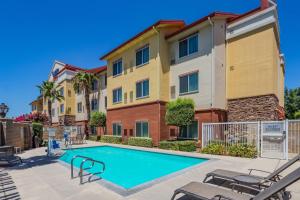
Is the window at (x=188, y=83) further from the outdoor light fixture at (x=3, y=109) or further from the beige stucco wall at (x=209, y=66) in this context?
the outdoor light fixture at (x=3, y=109)

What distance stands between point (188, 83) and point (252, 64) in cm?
536

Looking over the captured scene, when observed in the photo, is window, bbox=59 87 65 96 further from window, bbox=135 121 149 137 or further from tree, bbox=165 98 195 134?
tree, bbox=165 98 195 134

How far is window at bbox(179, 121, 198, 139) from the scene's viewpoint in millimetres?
18359

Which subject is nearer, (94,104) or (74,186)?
(74,186)

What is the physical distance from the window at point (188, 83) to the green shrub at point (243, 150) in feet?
21.0

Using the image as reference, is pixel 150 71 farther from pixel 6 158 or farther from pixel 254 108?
pixel 6 158

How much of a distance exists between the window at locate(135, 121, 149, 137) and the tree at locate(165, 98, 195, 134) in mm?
4713

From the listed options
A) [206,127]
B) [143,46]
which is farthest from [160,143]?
[143,46]

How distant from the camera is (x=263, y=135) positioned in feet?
42.3

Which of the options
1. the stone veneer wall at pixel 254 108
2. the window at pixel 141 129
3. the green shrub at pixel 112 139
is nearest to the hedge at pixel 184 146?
the stone veneer wall at pixel 254 108

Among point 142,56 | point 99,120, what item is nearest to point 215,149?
point 142,56

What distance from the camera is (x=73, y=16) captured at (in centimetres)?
1886

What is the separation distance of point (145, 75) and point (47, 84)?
2759cm

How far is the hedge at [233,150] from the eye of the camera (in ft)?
42.2
